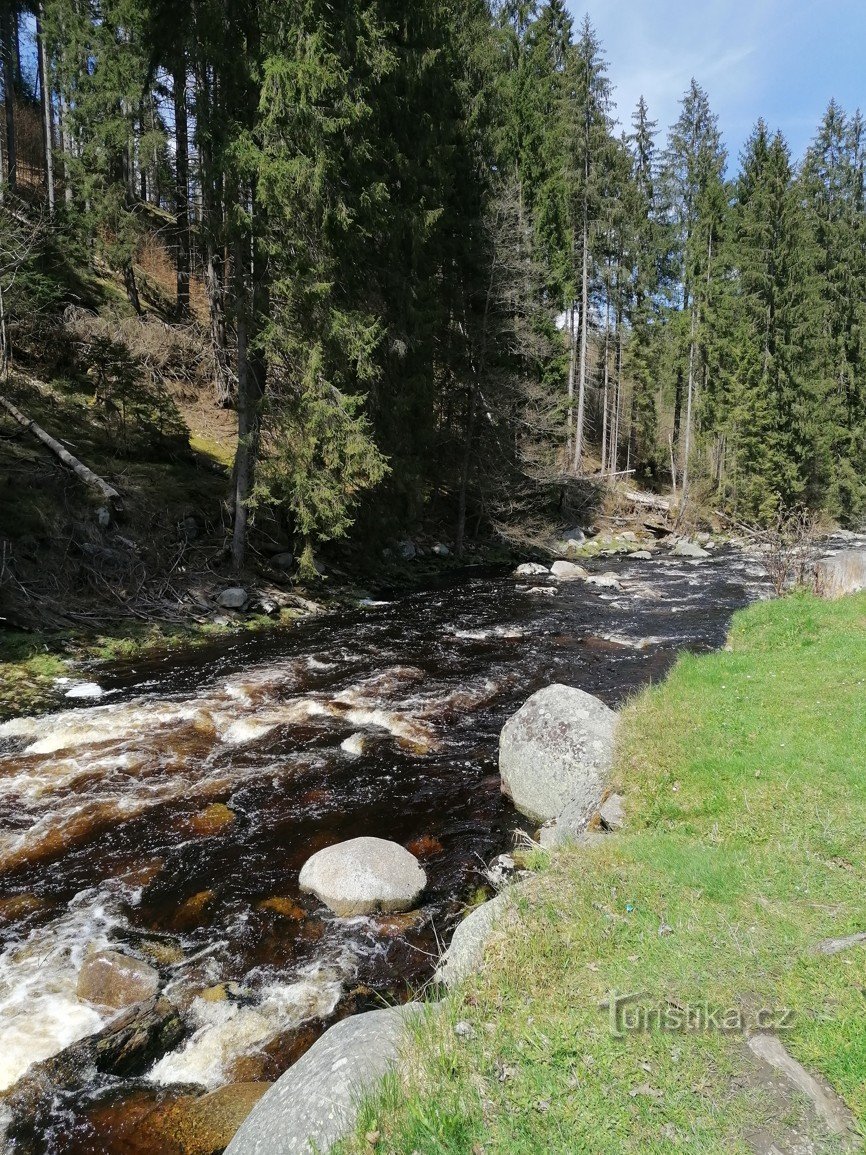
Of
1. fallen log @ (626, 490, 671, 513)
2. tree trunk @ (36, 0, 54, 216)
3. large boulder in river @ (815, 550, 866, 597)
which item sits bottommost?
large boulder in river @ (815, 550, 866, 597)

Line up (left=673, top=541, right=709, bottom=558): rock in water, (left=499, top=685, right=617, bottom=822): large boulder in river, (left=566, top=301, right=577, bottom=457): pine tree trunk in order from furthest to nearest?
(left=566, top=301, right=577, bottom=457): pine tree trunk → (left=673, top=541, right=709, bottom=558): rock in water → (left=499, top=685, right=617, bottom=822): large boulder in river

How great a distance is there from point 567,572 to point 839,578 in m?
8.64

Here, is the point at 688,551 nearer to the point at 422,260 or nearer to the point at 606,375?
the point at 606,375

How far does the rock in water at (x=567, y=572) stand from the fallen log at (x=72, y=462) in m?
13.4

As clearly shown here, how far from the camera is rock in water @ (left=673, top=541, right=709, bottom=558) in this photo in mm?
28375

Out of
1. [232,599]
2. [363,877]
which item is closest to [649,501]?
[232,599]

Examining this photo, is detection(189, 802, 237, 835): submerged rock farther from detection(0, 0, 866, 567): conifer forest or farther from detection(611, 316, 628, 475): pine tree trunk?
detection(611, 316, 628, 475): pine tree trunk

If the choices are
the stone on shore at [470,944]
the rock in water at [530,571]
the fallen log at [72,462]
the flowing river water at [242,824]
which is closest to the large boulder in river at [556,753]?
the flowing river water at [242,824]

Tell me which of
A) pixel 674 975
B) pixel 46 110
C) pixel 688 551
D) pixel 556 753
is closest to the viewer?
pixel 674 975

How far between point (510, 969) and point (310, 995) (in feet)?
5.52

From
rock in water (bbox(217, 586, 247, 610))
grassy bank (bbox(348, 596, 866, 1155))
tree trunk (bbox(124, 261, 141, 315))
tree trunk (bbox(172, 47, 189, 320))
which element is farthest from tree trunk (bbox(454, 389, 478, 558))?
grassy bank (bbox(348, 596, 866, 1155))

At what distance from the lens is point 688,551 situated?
29.0m

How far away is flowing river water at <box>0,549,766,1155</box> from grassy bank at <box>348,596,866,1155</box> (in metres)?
1.49

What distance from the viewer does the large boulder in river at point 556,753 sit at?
6797mm
